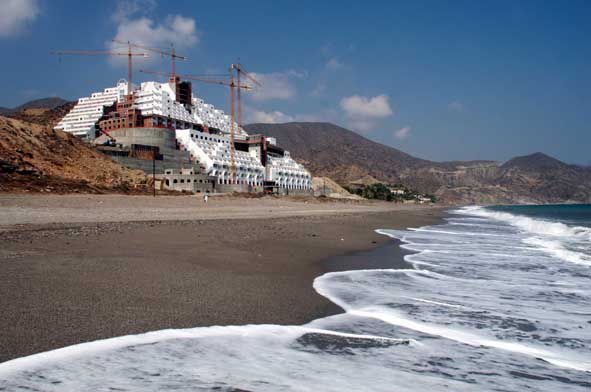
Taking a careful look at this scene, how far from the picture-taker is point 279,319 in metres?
4.80

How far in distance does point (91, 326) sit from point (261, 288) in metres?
2.80

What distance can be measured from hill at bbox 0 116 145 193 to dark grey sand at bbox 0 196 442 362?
19.3m

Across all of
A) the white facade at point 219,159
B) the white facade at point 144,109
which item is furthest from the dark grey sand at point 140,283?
the white facade at point 144,109

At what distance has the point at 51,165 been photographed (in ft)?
117

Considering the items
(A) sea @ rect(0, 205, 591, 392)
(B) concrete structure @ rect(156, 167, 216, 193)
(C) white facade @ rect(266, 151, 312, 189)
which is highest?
(C) white facade @ rect(266, 151, 312, 189)

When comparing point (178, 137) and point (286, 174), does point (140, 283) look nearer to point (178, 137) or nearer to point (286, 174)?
point (178, 137)

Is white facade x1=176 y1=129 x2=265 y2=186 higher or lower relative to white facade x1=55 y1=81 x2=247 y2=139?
lower

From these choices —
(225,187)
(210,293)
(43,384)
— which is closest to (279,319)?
(210,293)

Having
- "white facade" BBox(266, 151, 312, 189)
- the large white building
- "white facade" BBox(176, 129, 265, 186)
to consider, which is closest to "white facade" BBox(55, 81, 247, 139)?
the large white building

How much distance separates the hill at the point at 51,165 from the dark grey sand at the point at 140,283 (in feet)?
63.4

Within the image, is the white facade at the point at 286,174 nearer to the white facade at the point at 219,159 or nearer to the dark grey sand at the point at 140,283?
the white facade at the point at 219,159

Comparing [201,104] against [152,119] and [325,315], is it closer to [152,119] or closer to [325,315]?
[152,119]

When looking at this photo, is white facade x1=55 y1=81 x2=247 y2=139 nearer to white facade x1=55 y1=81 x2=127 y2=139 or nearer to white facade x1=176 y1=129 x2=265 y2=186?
white facade x1=55 y1=81 x2=127 y2=139

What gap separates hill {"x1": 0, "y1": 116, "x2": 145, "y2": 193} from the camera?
28234mm
